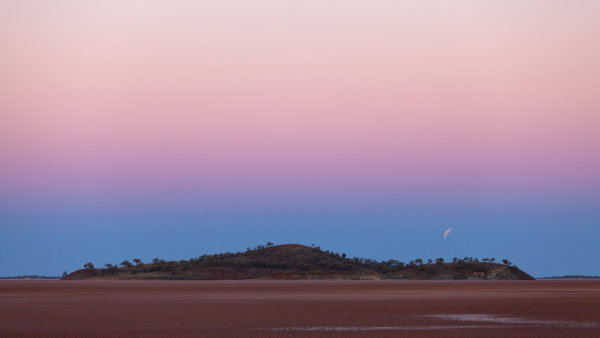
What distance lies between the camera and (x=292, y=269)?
530 ft

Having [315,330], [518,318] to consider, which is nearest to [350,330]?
[315,330]

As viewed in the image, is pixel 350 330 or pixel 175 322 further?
pixel 175 322

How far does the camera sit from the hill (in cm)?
15662

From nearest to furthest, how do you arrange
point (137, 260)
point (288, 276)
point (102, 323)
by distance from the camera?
1. point (102, 323)
2. point (288, 276)
3. point (137, 260)

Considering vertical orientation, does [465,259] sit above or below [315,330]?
above

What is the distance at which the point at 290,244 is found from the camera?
7185 inches

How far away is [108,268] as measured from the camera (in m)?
166

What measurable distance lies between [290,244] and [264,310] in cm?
15379

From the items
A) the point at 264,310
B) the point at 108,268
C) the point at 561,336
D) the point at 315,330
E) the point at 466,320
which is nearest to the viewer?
the point at 561,336

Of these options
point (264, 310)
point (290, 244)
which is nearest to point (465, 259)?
point (290, 244)

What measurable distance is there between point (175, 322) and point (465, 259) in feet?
514

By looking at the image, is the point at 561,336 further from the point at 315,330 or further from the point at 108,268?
the point at 108,268

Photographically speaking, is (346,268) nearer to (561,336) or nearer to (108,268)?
(108,268)

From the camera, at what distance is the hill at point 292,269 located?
157m
